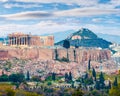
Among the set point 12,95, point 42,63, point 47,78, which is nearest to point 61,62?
point 42,63

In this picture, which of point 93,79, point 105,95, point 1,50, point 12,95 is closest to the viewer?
point 12,95

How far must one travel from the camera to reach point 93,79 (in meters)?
140

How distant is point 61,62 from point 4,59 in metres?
18.5

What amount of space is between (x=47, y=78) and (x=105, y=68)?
168ft

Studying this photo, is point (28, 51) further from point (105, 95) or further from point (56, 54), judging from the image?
point (105, 95)

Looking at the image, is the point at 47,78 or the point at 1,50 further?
the point at 1,50

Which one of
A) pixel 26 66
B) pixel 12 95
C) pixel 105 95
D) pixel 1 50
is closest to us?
pixel 12 95

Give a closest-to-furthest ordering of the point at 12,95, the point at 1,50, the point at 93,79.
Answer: the point at 12,95 < the point at 93,79 < the point at 1,50

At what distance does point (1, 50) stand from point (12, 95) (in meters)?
114

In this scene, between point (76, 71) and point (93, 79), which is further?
point (76, 71)

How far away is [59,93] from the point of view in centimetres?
10081

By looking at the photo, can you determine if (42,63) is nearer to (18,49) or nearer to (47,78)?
(18,49)

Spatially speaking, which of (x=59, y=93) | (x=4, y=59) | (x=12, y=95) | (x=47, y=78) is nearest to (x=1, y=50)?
(x=4, y=59)

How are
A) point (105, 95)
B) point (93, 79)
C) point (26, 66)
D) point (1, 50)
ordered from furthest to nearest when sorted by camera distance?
point (1, 50) → point (26, 66) → point (93, 79) → point (105, 95)
